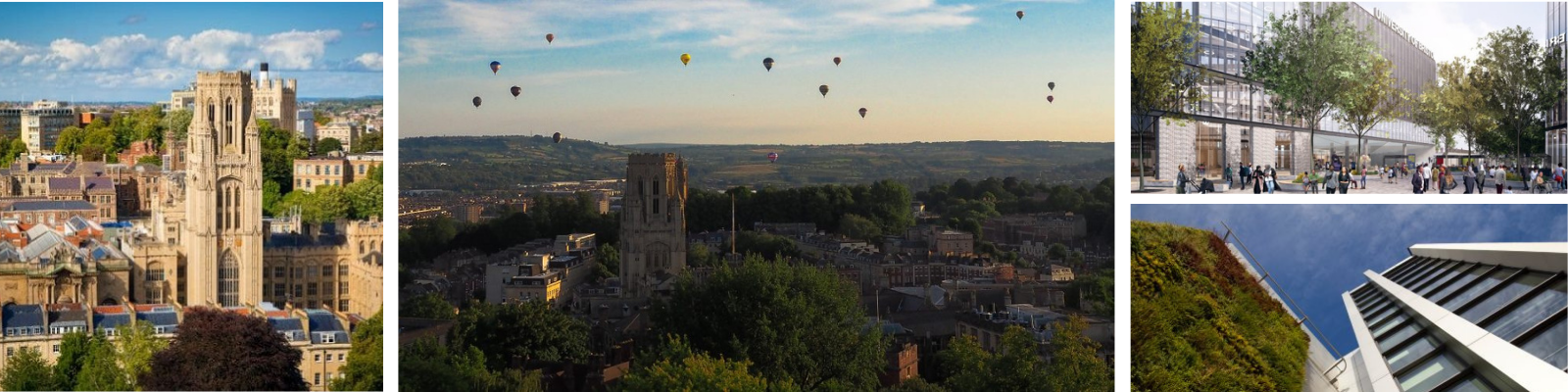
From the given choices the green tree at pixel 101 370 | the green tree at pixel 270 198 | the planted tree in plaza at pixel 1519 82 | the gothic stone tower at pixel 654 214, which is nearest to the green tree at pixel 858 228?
the gothic stone tower at pixel 654 214

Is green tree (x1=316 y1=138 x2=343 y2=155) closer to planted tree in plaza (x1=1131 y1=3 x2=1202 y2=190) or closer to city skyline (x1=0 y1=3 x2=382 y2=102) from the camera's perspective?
city skyline (x1=0 y1=3 x2=382 y2=102)

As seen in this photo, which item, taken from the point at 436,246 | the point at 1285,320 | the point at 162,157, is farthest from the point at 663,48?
the point at 1285,320

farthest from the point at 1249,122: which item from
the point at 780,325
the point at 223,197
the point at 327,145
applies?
the point at 223,197

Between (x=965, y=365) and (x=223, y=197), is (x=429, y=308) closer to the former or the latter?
(x=223, y=197)

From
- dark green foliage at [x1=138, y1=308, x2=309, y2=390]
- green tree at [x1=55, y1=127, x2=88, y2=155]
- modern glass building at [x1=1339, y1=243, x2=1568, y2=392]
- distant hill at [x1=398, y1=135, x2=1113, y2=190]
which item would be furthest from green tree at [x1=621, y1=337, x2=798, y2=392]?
green tree at [x1=55, y1=127, x2=88, y2=155]

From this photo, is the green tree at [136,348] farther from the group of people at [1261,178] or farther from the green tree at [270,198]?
the group of people at [1261,178]

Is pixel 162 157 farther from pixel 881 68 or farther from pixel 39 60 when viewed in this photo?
pixel 881 68
